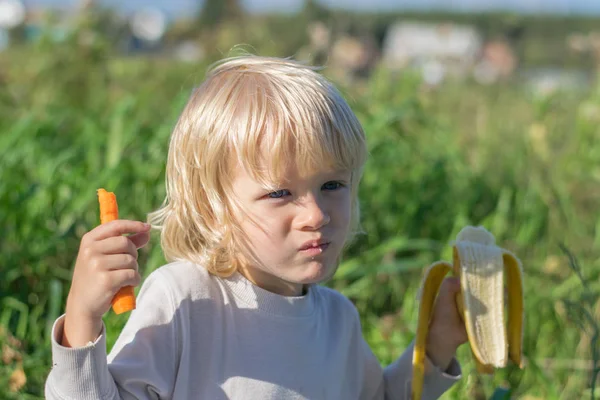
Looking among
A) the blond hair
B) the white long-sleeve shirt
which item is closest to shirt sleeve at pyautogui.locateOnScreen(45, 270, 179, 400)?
the white long-sleeve shirt

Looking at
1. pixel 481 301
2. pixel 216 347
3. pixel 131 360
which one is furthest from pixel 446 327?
pixel 131 360

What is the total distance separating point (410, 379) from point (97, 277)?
740 mm

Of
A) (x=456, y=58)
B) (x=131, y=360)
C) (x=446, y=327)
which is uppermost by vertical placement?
(x=456, y=58)

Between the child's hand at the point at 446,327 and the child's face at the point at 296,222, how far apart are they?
33 cm

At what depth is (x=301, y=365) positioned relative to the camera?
1.55 m

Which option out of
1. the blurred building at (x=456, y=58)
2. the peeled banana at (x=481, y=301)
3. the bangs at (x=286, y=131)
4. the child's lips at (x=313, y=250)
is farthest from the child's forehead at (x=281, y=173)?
the blurred building at (x=456, y=58)

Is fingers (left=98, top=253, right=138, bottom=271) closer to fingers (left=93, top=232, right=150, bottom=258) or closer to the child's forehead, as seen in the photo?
fingers (left=93, top=232, right=150, bottom=258)

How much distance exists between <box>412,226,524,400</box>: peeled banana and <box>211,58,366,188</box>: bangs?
35cm

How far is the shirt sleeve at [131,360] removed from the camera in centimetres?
128

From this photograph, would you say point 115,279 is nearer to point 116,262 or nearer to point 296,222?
point 116,262

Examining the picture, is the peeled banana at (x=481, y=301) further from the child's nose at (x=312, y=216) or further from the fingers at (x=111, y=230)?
the fingers at (x=111, y=230)

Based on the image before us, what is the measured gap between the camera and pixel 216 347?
58.6 inches

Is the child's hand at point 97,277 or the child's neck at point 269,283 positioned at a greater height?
the child's hand at point 97,277

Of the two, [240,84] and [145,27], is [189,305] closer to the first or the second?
[240,84]
